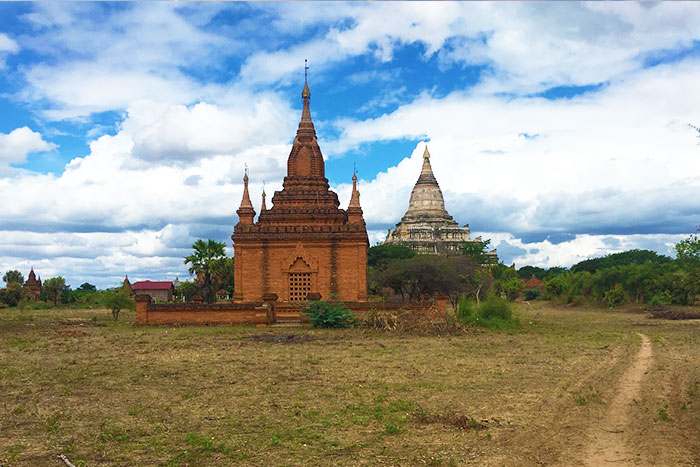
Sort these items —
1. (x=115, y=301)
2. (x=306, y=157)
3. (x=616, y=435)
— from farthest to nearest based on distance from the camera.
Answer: (x=306, y=157) < (x=115, y=301) < (x=616, y=435)

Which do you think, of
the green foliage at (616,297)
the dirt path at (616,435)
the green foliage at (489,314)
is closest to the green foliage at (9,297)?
the green foliage at (489,314)

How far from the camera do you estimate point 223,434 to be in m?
8.12

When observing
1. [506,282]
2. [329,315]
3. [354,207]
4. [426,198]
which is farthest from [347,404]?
[426,198]

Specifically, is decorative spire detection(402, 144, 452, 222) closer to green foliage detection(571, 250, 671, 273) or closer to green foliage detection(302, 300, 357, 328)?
green foliage detection(571, 250, 671, 273)

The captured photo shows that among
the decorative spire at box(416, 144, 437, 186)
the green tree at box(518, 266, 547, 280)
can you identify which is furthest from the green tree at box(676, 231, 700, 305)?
the green tree at box(518, 266, 547, 280)

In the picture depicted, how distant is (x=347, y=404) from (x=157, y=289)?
196 feet

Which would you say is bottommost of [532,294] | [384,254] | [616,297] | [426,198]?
[616,297]

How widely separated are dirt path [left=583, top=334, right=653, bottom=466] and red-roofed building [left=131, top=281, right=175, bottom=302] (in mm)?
59100

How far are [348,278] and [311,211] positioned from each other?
179 inches

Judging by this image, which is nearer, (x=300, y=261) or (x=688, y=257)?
(x=300, y=261)

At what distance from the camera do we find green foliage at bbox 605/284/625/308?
44.9 m

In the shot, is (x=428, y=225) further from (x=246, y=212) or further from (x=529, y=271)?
(x=246, y=212)

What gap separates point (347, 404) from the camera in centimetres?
995

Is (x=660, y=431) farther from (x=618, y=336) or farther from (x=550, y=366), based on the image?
(x=618, y=336)
